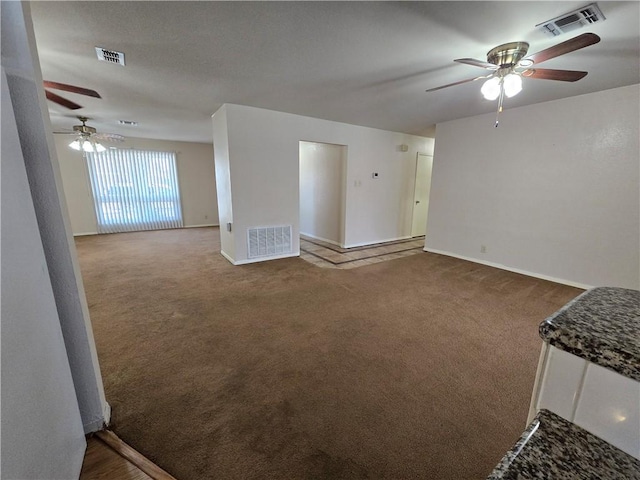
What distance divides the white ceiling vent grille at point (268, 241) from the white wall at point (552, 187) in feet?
10.1

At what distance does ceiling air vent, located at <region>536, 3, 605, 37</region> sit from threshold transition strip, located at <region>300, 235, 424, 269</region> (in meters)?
3.24

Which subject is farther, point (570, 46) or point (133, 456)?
point (570, 46)

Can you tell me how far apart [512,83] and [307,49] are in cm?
176

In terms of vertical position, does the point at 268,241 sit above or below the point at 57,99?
below

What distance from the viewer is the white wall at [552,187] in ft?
10.1

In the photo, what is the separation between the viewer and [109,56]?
2.30 metres

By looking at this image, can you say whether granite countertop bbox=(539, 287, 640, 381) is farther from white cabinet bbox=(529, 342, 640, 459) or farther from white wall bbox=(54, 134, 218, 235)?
white wall bbox=(54, 134, 218, 235)

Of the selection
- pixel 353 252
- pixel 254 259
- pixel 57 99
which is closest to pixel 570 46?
pixel 353 252

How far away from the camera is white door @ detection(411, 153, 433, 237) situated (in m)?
6.16

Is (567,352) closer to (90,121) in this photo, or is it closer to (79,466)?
(79,466)

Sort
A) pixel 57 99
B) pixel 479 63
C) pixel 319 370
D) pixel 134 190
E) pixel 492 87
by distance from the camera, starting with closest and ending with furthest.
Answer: pixel 319 370 < pixel 479 63 < pixel 492 87 < pixel 57 99 < pixel 134 190

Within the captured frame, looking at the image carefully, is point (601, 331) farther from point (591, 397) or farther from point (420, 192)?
point (420, 192)

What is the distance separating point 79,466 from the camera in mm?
1091

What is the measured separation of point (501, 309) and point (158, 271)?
4636 millimetres
